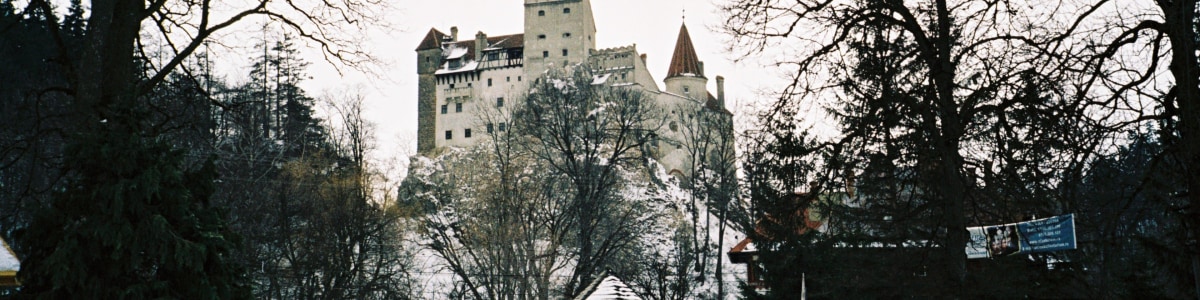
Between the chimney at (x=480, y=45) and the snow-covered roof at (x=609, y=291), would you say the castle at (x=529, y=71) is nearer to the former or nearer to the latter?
the chimney at (x=480, y=45)

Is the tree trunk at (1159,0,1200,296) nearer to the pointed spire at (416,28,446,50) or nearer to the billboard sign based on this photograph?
the billboard sign

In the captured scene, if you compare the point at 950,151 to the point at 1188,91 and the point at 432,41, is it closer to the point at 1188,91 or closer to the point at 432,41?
the point at 1188,91

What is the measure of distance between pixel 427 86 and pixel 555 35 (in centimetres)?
1293

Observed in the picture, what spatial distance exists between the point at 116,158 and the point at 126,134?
0.83 ft

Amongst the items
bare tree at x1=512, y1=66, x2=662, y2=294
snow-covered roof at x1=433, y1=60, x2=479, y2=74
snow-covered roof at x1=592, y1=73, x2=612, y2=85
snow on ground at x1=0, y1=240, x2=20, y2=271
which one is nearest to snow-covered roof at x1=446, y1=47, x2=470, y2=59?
snow-covered roof at x1=433, y1=60, x2=479, y2=74

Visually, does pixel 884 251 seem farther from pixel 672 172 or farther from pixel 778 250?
pixel 672 172

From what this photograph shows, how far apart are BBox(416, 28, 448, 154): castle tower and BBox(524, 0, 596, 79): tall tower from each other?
9.33m

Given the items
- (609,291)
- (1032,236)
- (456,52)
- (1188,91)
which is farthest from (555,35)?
(1188,91)

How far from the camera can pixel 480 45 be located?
86.8 metres

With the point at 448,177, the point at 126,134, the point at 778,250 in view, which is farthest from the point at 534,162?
the point at 126,134

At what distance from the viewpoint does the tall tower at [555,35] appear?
8200 cm

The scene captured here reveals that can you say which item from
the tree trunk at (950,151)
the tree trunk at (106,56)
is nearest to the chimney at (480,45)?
the tree trunk at (950,151)

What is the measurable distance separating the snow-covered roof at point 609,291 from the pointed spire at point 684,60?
76.8 meters

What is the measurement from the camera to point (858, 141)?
11344 millimetres
